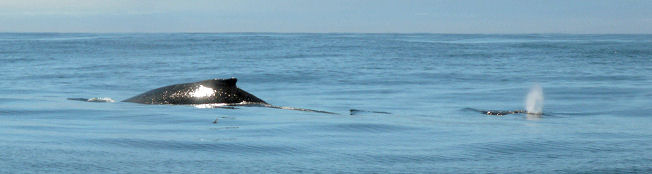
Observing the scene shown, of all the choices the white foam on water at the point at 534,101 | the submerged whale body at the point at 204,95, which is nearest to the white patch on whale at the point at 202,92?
the submerged whale body at the point at 204,95

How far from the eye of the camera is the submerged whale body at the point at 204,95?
15164 millimetres

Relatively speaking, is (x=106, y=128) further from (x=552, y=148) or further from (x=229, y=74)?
(x=229, y=74)

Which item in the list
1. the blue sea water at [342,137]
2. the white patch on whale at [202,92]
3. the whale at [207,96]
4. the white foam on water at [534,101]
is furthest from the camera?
the white foam on water at [534,101]

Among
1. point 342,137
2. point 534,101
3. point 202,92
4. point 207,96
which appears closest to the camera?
point 342,137

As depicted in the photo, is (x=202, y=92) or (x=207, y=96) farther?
(x=202, y=92)

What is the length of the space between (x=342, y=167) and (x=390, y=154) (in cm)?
104

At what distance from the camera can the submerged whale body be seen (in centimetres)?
1516

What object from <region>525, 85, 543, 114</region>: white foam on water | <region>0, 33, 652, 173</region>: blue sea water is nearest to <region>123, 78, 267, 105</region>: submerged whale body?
<region>0, 33, 652, 173</region>: blue sea water

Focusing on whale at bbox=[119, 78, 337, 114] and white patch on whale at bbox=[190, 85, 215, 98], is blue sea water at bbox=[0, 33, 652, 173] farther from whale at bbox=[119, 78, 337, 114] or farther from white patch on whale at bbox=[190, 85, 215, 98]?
white patch on whale at bbox=[190, 85, 215, 98]

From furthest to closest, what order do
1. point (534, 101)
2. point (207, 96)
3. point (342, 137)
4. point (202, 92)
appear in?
point (534, 101) → point (202, 92) → point (207, 96) → point (342, 137)

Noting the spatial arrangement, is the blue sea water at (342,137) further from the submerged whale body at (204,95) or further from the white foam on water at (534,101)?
the submerged whale body at (204,95)

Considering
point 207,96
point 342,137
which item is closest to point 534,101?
point 207,96

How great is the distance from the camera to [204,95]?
1522cm

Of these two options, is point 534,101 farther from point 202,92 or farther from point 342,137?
point 342,137
